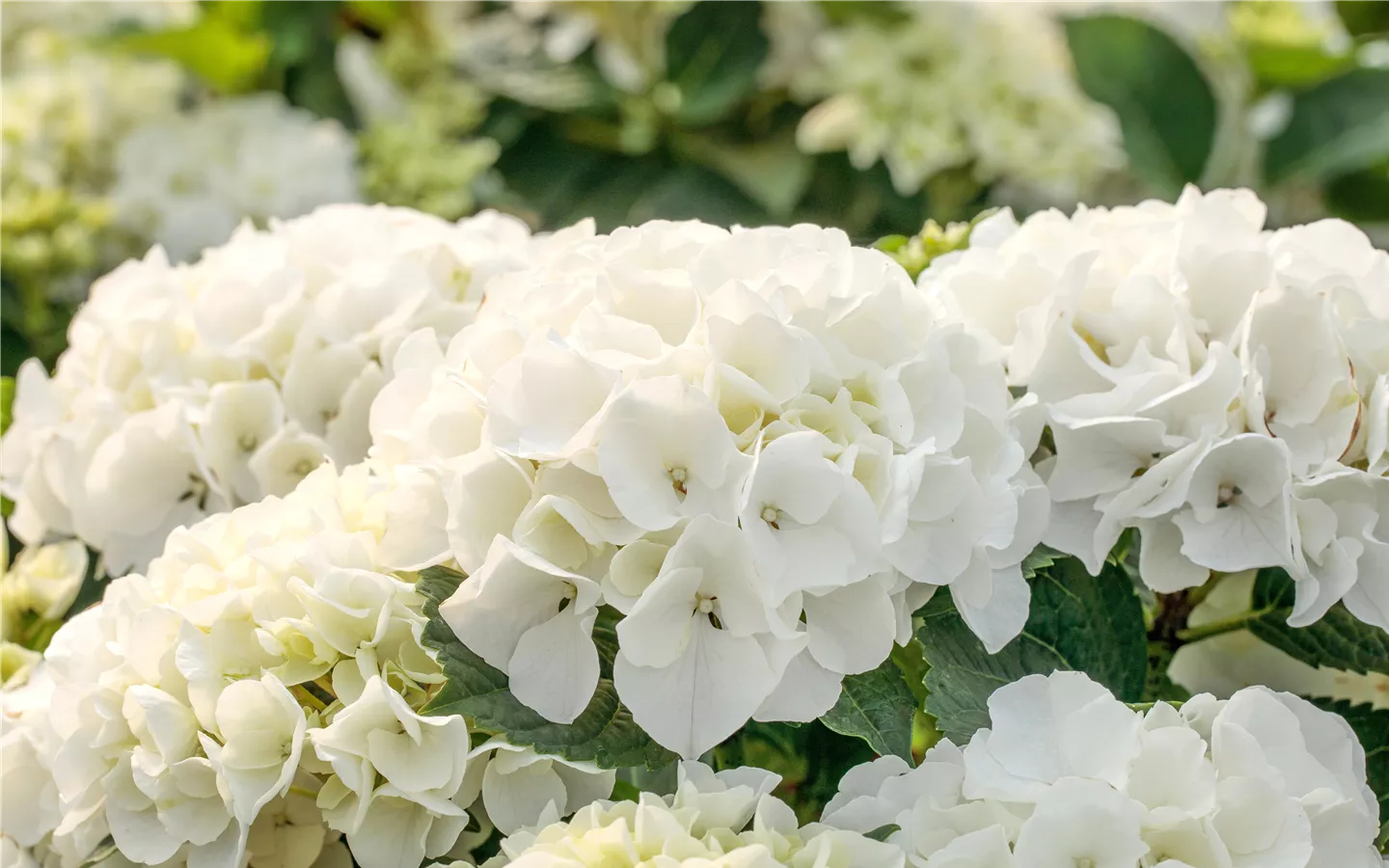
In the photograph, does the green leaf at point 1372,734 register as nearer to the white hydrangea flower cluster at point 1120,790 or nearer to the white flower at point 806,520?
the white hydrangea flower cluster at point 1120,790

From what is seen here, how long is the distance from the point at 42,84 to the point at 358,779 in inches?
31.2

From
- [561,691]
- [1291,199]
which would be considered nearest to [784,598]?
[561,691]

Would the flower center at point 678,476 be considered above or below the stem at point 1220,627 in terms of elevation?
above

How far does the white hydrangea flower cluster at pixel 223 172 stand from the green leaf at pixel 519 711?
2.21 ft

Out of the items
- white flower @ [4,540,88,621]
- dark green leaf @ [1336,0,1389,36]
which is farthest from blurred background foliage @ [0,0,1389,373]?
white flower @ [4,540,88,621]

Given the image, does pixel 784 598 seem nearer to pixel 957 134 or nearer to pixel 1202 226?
pixel 1202 226

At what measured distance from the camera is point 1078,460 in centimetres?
45

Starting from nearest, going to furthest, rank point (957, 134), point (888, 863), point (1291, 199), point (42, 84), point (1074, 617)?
point (888, 863) < point (1074, 617) < point (42, 84) < point (957, 134) < point (1291, 199)

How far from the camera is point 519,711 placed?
389 millimetres

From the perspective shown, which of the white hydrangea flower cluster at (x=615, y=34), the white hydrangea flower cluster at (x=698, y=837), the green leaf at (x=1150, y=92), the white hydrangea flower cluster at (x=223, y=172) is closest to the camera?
the white hydrangea flower cluster at (x=698, y=837)

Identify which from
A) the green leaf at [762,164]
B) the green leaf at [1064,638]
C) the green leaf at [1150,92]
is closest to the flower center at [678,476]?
the green leaf at [1064,638]

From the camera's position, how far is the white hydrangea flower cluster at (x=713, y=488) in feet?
1.21

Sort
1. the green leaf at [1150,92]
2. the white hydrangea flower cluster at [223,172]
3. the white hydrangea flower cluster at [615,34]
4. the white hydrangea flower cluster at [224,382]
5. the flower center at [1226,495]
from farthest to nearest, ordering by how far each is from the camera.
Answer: the white hydrangea flower cluster at [615,34] < the green leaf at [1150,92] < the white hydrangea flower cluster at [223,172] < the white hydrangea flower cluster at [224,382] < the flower center at [1226,495]

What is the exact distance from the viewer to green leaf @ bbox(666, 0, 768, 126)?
1.09 meters
